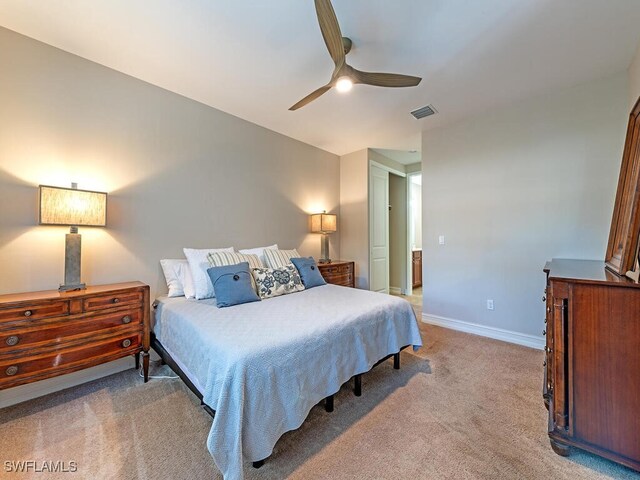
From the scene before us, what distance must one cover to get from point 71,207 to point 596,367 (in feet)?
11.2

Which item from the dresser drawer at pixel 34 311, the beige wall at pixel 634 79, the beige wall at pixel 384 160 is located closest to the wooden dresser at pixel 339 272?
the beige wall at pixel 384 160

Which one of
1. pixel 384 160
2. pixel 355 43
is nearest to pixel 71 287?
pixel 355 43

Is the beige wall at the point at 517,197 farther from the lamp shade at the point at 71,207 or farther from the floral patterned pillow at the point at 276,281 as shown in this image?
the lamp shade at the point at 71,207

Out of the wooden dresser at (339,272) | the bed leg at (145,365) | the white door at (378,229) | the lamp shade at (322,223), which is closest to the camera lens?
the bed leg at (145,365)

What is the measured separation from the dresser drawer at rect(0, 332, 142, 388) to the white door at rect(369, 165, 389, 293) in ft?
11.3

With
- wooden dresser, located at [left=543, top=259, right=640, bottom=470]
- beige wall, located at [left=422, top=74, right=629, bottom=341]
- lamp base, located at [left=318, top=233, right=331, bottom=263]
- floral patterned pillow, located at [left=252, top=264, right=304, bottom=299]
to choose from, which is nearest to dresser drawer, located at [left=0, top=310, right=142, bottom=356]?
floral patterned pillow, located at [left=252, top=264, right=304, bottom=299]

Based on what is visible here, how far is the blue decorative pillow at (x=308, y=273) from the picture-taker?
2.86 m

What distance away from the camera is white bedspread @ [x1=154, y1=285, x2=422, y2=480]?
1227 mm

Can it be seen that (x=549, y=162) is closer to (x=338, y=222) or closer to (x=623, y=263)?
(x=623, y=263)

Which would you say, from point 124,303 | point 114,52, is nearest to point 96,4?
point 114,52

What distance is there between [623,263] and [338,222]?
3527 mm

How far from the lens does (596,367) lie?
1.34 metres

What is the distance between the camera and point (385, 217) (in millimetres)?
5023

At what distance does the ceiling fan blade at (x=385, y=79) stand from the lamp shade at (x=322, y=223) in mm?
2228
